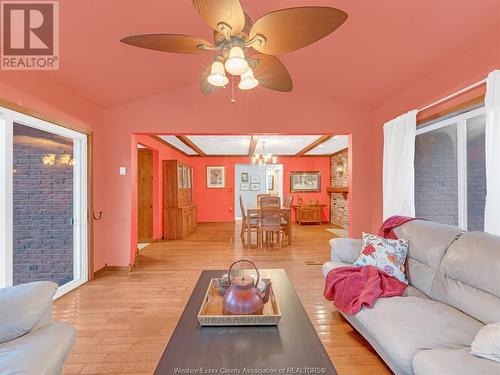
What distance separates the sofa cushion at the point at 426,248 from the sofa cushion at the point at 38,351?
7.72 feet

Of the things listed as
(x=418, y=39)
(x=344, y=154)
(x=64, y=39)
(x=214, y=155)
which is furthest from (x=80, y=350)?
(x=344, y=154)

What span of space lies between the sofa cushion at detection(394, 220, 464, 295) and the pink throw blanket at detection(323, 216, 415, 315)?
5.7 inches

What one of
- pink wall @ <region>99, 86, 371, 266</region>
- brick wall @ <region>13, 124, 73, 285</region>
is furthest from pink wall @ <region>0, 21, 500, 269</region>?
brick wall @ <region>13, 124, 73, 285</region>

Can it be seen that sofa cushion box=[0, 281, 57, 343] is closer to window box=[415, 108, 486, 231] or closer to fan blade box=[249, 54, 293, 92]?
fan blade box=[249, 54, 293, 92]

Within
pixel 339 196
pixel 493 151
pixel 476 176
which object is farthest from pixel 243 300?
pixel 339 196

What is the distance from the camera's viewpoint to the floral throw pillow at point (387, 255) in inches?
85.1

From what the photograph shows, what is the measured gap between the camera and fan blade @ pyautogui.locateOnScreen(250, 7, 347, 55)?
1.28m

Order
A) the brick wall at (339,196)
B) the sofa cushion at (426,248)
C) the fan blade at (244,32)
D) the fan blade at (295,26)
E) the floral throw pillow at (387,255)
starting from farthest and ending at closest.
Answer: the brick wall at (339,196) → the floral throw pillow at (387,255) → the sofa cushion at (426,248) → the fan blade at (244,32) → the fan blade at (295,26)

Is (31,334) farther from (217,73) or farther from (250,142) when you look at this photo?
(250,142)

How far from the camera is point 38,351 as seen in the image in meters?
1.15

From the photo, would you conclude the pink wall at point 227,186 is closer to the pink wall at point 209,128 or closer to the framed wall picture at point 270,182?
the framed wall picture at point 270,182

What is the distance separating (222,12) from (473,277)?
2.16 m

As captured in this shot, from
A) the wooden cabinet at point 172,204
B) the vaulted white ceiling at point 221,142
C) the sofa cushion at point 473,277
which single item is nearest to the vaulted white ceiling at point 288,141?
the vaulted white ceiling at point 221,142

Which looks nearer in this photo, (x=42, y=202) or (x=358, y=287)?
(x=358, y=287)
